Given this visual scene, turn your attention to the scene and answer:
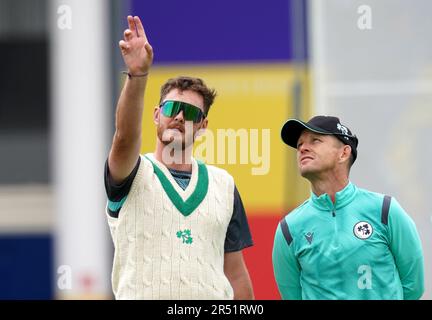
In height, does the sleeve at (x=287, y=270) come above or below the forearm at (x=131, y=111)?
below

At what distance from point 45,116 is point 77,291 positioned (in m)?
1.66

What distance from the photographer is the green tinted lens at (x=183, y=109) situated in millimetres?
3539

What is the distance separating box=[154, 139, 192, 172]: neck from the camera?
3.51m

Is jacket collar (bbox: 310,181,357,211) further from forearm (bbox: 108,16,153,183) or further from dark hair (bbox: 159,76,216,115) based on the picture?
forearm (bbox: 108,16,153,183)

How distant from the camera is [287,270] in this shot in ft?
12.3

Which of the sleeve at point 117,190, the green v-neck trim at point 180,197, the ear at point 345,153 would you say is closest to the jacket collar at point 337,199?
the ear at point 345,153

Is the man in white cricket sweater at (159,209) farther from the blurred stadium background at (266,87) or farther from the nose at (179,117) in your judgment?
the blurred stadium background at (266,87)

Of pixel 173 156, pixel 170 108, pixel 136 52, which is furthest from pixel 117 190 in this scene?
pixel 136 52

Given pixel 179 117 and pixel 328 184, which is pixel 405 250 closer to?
pixel 328 184

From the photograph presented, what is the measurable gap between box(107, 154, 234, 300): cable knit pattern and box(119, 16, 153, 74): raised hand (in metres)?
0.35

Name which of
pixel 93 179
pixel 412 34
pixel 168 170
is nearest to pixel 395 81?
pixel 412 34

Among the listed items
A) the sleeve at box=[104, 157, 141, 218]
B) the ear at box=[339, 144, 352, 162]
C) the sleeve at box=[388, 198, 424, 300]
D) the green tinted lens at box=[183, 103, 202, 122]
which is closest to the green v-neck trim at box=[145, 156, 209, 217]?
the sleeve at box=[104, 157, 141, 218]

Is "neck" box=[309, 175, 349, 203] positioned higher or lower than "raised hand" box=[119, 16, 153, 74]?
lower

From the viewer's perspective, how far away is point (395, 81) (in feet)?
20.6
